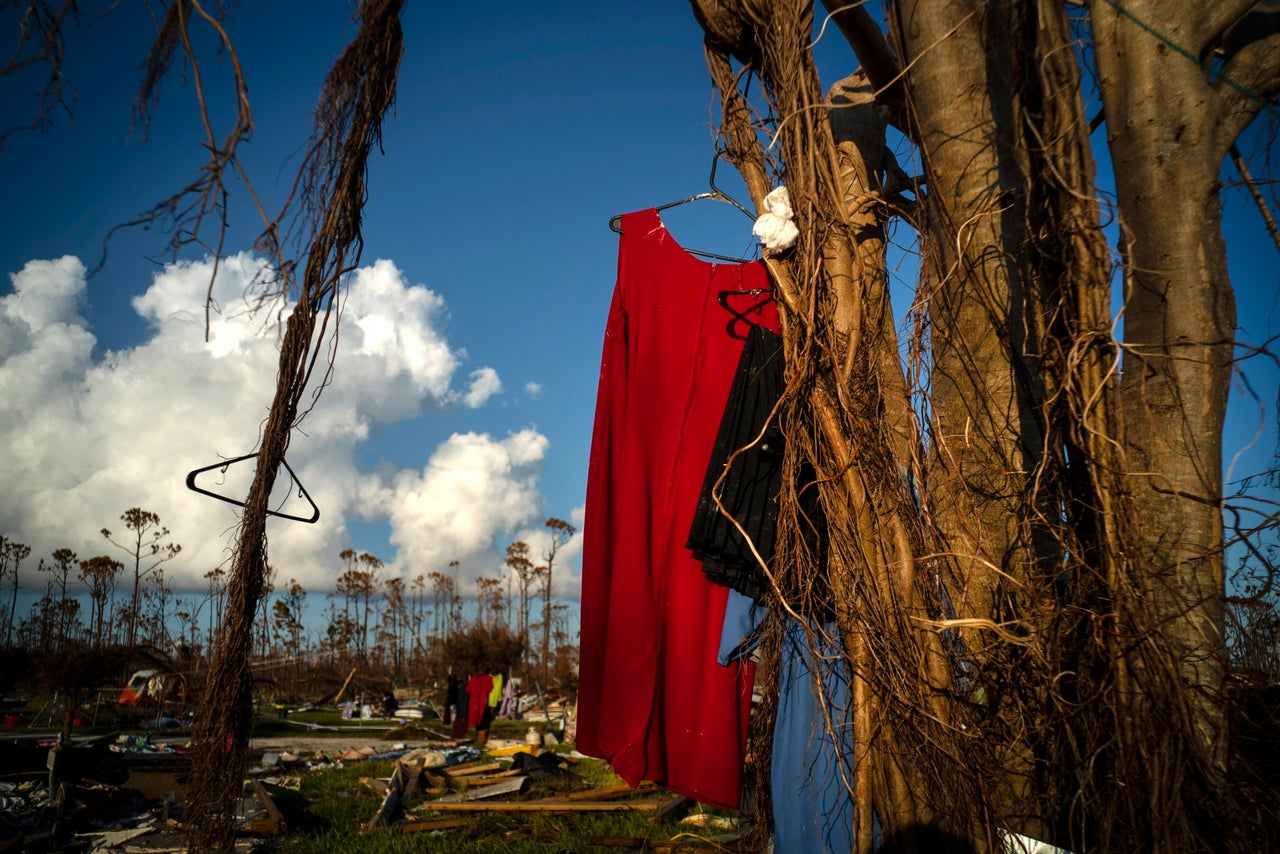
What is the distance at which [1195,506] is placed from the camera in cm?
151

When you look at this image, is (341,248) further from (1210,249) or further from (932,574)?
(1210,249)

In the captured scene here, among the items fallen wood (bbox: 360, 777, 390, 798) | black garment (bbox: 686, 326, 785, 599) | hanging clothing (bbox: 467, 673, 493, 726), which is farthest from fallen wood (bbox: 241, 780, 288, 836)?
hanging clothing (bbox: 467, 673, 493, 726)

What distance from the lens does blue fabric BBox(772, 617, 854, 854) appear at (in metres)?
1.82

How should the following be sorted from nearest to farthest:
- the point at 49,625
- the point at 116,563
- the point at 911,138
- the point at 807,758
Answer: the point at 807,758
the point at 911,138
the point at 49,625
the point at 116,563

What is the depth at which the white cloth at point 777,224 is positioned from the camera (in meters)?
1.98

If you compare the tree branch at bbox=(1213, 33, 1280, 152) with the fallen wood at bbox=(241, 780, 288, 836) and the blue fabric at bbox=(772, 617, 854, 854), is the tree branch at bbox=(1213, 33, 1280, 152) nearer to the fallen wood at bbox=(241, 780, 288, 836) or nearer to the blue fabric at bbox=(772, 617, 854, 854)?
the blue fabric at bbox=(772, 617, 854, 854)

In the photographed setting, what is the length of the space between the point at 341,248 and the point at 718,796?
2243 millimetres

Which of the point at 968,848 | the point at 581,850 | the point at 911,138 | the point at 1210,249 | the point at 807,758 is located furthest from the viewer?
the point at 581,850

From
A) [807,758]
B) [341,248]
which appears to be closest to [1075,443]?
[807,758]

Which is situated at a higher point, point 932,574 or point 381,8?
point 381,8

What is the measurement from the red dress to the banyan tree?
517 mm

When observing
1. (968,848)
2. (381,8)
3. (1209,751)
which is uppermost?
(381,8)

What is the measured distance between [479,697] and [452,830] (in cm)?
875

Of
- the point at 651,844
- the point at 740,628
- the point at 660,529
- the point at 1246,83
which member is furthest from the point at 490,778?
the point at 1246,83
